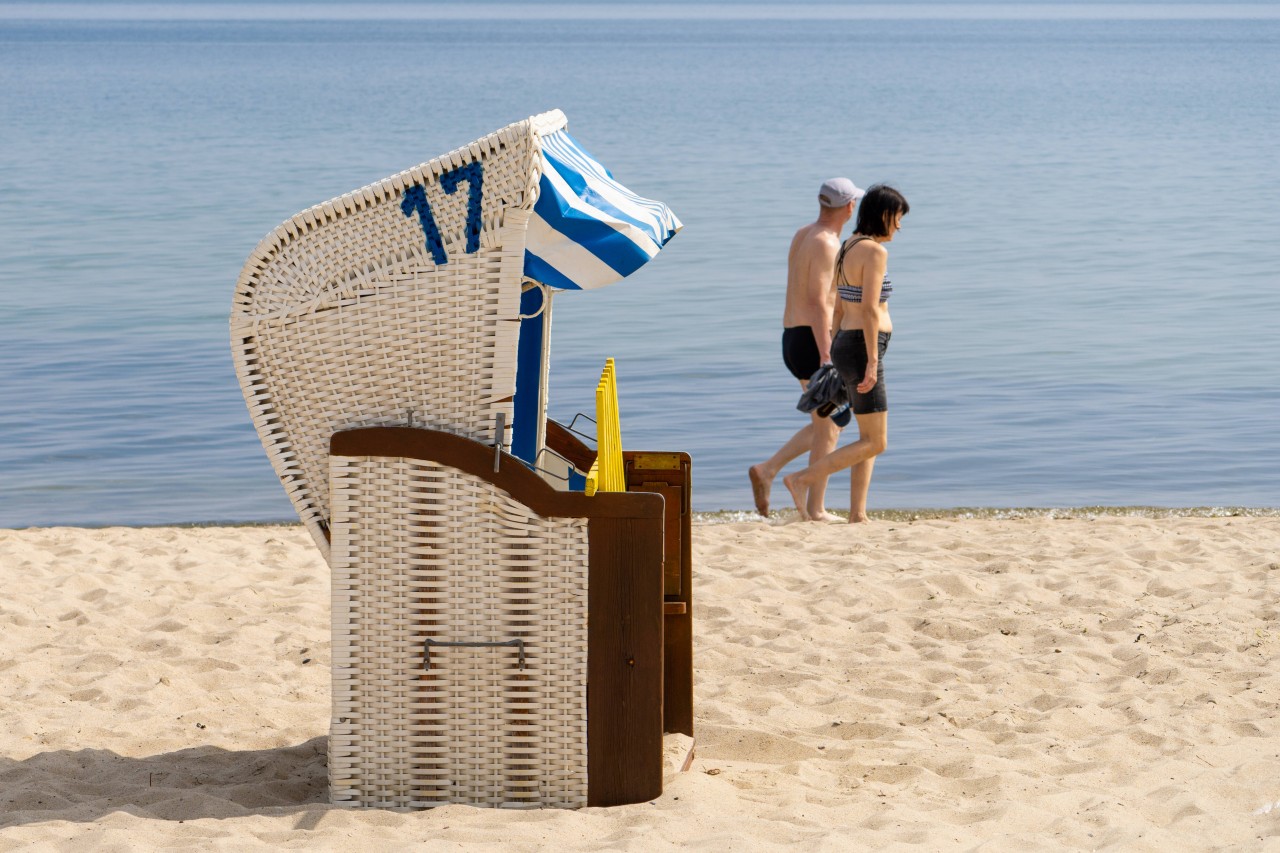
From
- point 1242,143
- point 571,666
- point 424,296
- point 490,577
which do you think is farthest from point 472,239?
point 1242,143

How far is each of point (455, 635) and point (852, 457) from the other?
4316 mm

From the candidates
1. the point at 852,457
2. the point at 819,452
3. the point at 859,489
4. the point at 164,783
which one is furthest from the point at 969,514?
the point at 164,783

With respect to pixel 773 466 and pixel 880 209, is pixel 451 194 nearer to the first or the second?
pixel 880 209

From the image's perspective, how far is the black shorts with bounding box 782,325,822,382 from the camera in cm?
792

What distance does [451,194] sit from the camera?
3.71 metres

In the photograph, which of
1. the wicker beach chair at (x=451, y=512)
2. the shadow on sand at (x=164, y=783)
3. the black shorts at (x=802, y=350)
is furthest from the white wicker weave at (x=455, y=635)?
the black shorts at (x=802, y=350)

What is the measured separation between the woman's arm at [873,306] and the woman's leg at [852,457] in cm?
26

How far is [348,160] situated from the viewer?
101 feet

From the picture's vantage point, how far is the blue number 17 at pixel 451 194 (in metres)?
3.70

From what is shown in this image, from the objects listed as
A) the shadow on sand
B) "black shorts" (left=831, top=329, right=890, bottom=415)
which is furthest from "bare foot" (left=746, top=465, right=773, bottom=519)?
the shadow on sand

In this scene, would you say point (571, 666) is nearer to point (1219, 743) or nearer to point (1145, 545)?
point (1219, 743)

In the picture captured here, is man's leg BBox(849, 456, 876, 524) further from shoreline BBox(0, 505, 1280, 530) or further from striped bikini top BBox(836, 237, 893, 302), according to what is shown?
striped bikini top BBox(836, 237, 893, 302)

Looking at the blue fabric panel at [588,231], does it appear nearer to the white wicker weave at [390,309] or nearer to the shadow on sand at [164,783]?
the white wicker weave at [390,309]

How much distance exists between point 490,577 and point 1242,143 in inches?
1452
